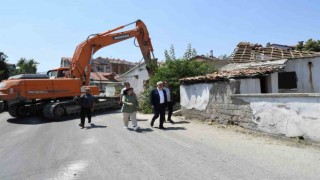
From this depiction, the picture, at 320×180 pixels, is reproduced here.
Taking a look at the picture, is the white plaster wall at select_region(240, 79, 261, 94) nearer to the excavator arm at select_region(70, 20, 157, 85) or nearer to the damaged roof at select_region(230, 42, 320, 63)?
the damaged roof at select_region(230, 42, 320, 63)

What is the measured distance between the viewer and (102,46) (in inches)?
792

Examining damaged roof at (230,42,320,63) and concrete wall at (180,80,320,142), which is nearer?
concrete wall at (180,80,320,142)

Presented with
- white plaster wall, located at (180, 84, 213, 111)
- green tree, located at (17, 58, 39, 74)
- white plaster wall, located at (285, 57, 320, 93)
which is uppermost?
green tree, located at (17, 58, 39, 74)

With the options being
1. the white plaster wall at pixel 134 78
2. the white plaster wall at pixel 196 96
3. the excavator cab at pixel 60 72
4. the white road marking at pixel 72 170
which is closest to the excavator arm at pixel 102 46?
the excavator cab at pixel 60 72

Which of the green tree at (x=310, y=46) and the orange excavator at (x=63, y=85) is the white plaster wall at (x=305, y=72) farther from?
the green tree at (x=310, y=46)

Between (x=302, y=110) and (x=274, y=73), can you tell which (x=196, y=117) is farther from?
(x=302, y=110)

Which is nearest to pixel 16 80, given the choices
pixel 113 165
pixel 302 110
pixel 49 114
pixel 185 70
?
pixel 49 114

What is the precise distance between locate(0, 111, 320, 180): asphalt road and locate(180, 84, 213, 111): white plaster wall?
6.85ft

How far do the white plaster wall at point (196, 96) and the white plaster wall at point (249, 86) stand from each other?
1498 mm

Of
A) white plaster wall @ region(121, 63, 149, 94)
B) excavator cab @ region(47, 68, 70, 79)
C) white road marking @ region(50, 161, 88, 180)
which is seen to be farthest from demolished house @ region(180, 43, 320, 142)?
white plaster wall @ region(121, 63, 149, 94)

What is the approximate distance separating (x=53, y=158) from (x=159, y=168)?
2.68m

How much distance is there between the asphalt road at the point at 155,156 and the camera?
6355mm

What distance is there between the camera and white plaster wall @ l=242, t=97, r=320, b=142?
8406 millimetres

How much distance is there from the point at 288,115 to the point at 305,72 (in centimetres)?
893
